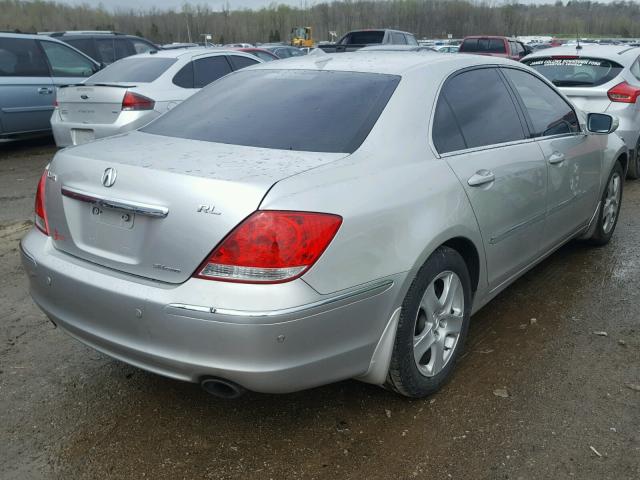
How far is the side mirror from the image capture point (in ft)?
14.1

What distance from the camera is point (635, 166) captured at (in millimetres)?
7641

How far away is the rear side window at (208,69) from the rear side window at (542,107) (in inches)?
205

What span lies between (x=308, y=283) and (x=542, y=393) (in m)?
1.48

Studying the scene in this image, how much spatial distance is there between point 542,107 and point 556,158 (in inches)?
16.2

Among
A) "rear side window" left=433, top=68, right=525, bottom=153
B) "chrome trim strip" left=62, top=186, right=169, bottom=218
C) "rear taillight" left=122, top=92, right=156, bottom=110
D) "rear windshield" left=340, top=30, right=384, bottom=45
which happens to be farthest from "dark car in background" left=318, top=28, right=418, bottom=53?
"chrome trim strip" left=62, top=186, right=169, bottom=218

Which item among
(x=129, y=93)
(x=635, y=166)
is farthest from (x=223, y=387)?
(x=635, y=166)

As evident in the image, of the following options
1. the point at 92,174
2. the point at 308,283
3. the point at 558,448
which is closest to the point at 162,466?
the point at 308,283

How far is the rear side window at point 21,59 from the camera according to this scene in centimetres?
927

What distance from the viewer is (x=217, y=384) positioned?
7.66 ft

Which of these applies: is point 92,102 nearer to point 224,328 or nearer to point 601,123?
point 601,123

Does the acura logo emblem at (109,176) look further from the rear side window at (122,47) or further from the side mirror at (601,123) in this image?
the rear side window at (122,47)

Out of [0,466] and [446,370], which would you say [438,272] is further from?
[0,466]

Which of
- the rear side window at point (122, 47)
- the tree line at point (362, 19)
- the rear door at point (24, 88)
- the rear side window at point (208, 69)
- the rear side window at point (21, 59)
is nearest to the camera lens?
the rear side window at point (208, 69)

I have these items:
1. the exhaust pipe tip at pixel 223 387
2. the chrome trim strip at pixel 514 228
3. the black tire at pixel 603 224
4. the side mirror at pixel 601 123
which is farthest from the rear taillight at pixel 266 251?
the black tire at pixel 603 224
